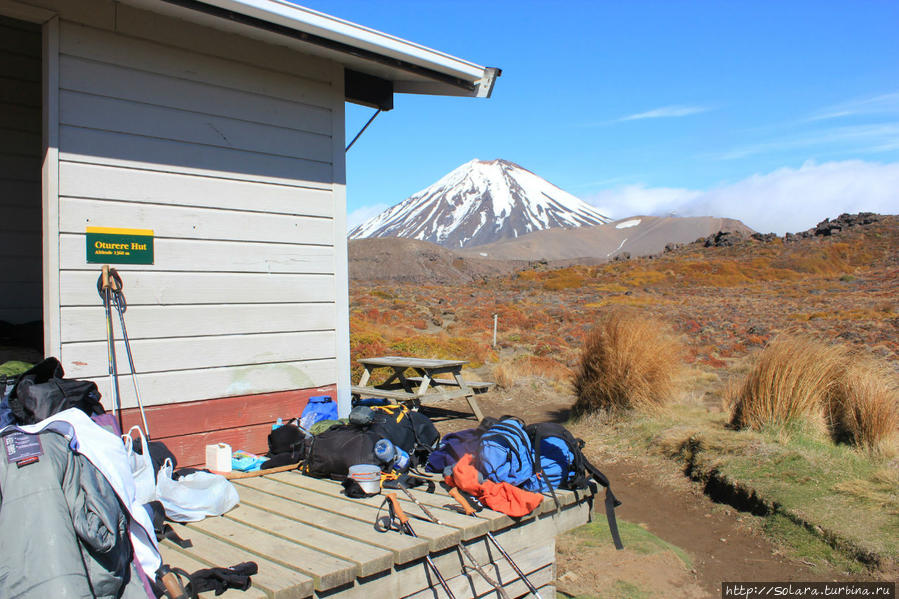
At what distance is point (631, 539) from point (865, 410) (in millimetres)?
3170


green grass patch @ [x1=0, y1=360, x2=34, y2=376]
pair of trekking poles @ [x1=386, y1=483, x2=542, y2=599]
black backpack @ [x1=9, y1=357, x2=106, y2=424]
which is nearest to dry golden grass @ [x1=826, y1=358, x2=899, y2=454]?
pair of trekking poles @ [x1=386, y1=483, x2=542, y2=599]

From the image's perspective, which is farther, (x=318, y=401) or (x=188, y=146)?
(x=318, y=401)

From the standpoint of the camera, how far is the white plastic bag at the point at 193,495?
3.40 m

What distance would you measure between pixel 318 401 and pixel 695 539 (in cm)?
323

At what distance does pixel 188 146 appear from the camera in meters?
4.41

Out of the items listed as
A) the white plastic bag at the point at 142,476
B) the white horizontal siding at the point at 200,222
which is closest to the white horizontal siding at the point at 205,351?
the white horizontal siding at the point at 200,222

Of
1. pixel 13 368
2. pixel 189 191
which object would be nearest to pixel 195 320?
pixel 189 191

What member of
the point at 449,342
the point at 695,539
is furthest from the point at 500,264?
the point at 695,539

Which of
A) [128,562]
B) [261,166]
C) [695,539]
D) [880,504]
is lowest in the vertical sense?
[695,539]

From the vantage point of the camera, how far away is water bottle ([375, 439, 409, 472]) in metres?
4.25

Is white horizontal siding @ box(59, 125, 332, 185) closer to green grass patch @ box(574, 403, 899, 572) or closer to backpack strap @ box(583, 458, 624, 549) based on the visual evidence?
backpack strap @ box(583, 458, 624, 549)

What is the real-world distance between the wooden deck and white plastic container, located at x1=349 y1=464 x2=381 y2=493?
0.07 m

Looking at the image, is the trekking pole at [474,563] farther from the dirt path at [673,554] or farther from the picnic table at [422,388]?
the picnic table at [422,388]

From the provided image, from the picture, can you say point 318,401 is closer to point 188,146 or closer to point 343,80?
point 188,146
